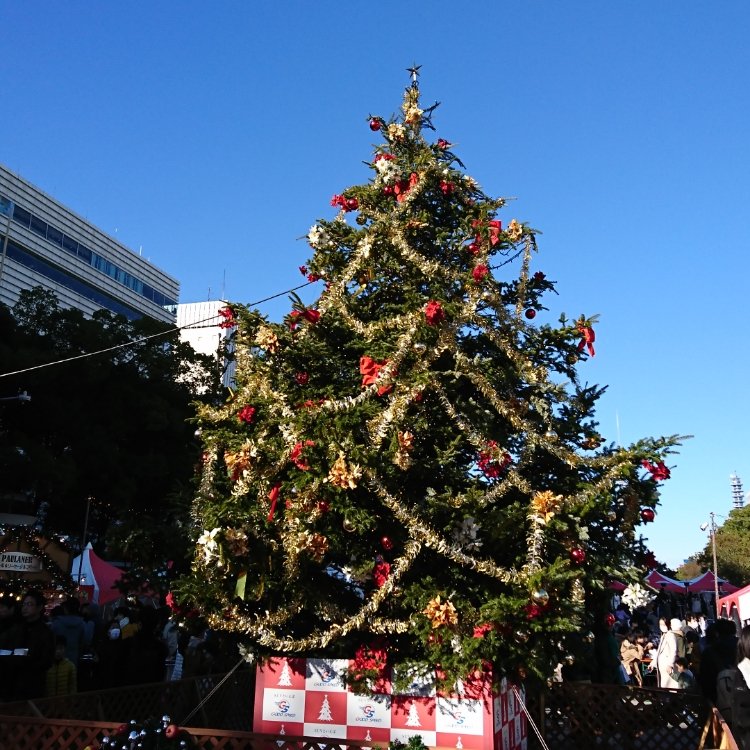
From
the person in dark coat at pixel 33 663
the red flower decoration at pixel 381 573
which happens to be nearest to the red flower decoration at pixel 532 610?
the red flower decoration at pixel 381 573

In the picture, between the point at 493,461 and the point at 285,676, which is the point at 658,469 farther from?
the point at 285,676

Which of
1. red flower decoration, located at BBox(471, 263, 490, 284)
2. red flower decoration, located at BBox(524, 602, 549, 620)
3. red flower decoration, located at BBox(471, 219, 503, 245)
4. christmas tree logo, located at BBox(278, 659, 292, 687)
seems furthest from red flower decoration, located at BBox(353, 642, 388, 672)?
red flower decoration, located at BBox(471, 219, 503, 245)

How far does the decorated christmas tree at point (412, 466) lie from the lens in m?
7.12

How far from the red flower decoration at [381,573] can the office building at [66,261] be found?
4401cm

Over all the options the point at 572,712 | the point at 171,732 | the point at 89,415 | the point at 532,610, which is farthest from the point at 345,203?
the point at 89,415

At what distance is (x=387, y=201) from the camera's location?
926 cm

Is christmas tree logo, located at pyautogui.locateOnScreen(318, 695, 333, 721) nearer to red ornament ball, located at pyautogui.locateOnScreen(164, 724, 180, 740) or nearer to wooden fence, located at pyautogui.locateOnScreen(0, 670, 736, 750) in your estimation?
wooden fence, located at pyautogui.locateOnScreen(0, 670, 736, 750)

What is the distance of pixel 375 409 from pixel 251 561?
2038 millimetres

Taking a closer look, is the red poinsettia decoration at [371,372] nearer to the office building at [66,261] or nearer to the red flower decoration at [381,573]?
the red flower decoration at [381,573]

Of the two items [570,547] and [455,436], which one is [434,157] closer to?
[455,436]

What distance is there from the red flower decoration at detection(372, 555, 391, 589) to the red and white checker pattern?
0.94 metres

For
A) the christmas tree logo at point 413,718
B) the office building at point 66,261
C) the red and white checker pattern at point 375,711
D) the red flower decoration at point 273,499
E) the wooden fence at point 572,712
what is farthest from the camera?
the office building at point 66,261

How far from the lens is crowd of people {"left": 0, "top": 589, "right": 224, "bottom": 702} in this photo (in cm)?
857

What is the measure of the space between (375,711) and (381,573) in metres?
1.42
